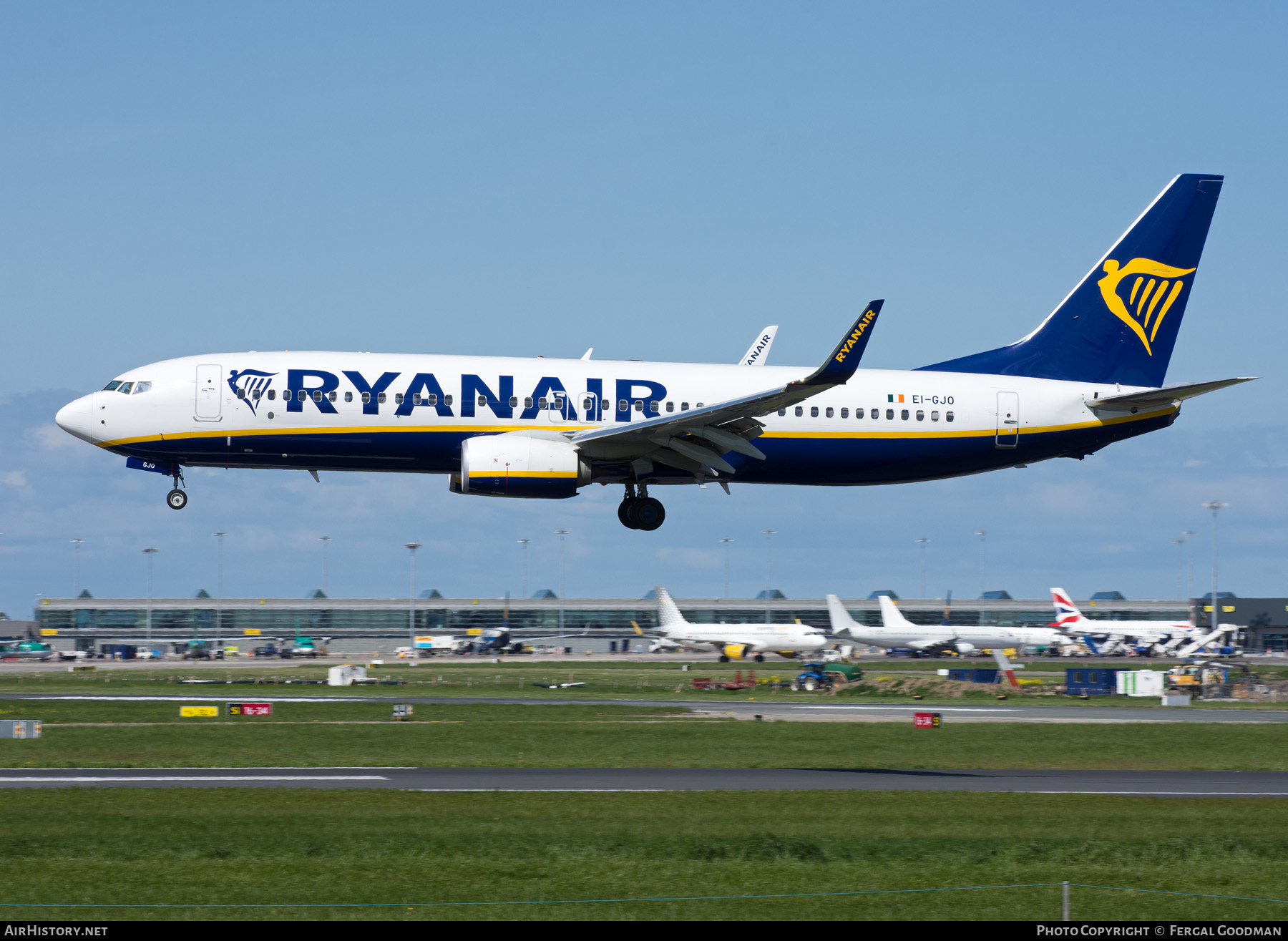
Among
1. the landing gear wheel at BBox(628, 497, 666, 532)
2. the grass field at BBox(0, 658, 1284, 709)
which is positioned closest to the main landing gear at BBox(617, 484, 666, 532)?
the landing gear wheel at BBox(628, 497, 666, 532)

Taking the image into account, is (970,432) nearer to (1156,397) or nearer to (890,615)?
(1156,397)

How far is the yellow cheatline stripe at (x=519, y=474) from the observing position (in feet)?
121

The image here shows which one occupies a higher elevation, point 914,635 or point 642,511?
point 642,511

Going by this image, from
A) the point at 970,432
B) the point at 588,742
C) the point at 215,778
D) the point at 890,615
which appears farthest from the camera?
the point at 890,615

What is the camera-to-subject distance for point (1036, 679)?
90.5 m

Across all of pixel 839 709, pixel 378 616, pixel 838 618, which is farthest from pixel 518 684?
pixel 378 616

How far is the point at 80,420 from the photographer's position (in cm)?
3881

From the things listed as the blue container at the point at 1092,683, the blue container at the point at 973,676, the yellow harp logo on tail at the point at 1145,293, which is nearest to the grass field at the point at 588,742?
the yellow harp logo on tail at the point at 1145,293

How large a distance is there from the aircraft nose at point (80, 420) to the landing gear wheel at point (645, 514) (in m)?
16.5

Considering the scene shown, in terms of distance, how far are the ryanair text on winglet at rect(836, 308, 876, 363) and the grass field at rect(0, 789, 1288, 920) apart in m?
11.7

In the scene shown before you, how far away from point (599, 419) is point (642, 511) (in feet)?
11.2

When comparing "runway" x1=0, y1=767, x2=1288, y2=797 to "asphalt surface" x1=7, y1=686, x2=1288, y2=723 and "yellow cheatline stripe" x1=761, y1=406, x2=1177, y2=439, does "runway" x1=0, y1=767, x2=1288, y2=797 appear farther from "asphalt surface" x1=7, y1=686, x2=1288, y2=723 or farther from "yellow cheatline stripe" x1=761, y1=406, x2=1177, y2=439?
"asphalt surface" x1=7, y1=686, x2=1288, y2=723

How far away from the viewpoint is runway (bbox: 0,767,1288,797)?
103 ft

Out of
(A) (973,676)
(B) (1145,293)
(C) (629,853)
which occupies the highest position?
(B) (1145,293)
